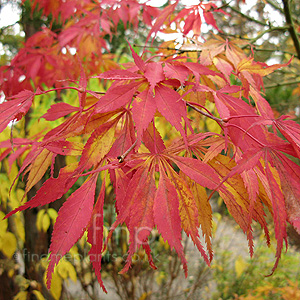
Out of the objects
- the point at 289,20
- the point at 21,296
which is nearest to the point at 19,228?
the point at 21,296

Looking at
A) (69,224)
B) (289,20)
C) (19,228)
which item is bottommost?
(19,228)

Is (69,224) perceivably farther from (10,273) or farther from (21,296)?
(10,273)

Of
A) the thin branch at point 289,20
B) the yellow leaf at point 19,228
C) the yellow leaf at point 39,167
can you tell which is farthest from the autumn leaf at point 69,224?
the yellow leaf at point 19,228

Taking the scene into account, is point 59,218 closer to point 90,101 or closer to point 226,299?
point 90,101

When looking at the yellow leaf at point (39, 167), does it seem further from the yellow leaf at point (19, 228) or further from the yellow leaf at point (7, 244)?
the yellow leaf at point (19, 228)

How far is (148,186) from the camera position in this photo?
346mm

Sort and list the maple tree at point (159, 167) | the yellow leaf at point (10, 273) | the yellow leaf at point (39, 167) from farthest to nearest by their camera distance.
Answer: the yellow leaf at point (10, 273)
the yellow leaf at point (39, 167)
the maple tree at point (159, 167)

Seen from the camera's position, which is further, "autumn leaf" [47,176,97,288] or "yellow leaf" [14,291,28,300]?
"yellow leaf" [14,291,28,300]

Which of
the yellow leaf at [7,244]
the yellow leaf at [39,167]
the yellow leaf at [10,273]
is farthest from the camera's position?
the yellow leaf at [10,273]

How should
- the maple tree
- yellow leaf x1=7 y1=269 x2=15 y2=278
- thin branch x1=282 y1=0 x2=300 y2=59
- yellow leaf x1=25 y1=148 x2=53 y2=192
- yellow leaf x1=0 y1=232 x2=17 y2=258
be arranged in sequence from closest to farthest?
1. the maple tree
2. yellow leaf x1=25 y1=148 x2=53 y2=192
3. thin branch x1=282 y1=0 x2=300 y2=59
4. yellow leaf x1=0 y1=232 x2=17 y2=258
5. yellow leaf x1=7 y1=269 x2=15 y2=278

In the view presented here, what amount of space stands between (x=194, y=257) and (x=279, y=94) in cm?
263

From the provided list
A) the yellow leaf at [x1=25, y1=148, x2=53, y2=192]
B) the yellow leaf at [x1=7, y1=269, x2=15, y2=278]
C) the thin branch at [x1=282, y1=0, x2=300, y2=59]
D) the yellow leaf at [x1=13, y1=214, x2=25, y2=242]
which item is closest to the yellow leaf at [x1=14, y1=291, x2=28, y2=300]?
the yellow leaf at [x1=7, y1=269, x2=15, y2=278]

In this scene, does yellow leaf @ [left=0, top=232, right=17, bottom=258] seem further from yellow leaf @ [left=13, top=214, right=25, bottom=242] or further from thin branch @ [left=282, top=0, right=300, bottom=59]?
thin branch @ [left=282, top=0, right=300, bottom=59]

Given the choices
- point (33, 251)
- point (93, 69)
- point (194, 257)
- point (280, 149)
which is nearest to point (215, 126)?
point (93, 69)
